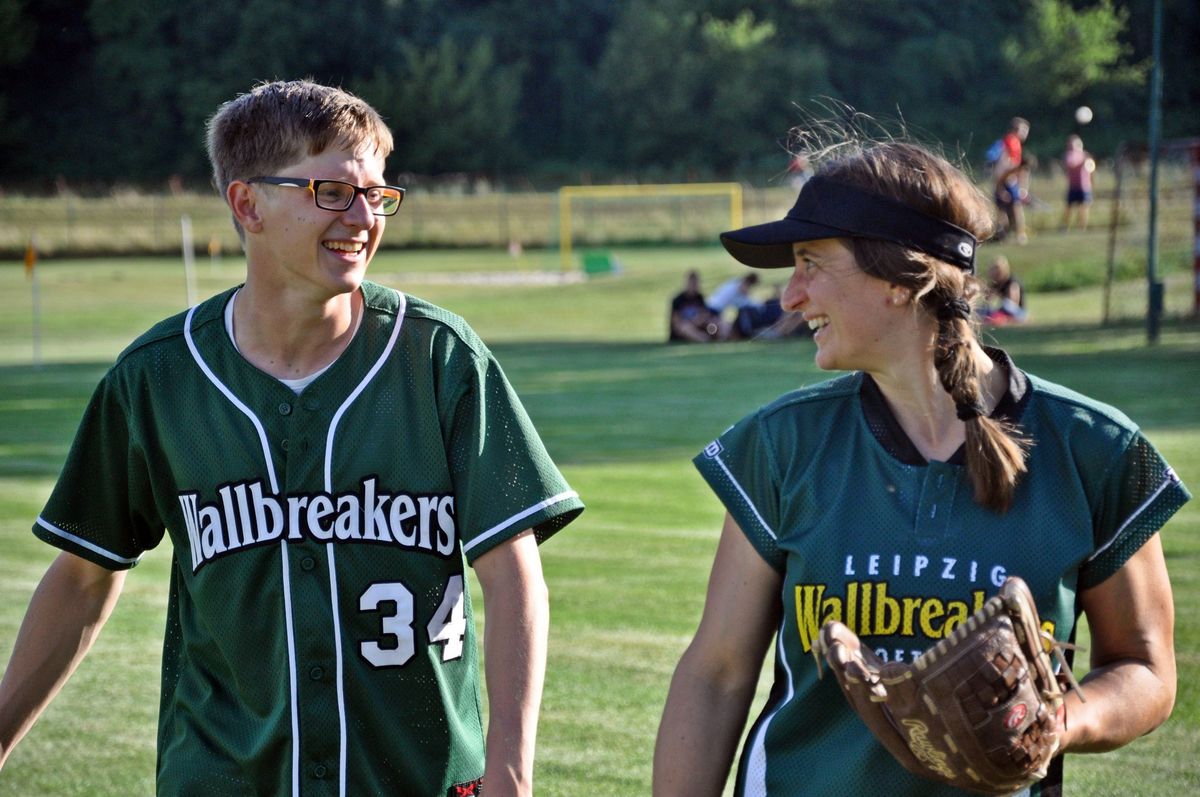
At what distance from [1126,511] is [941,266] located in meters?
0.52

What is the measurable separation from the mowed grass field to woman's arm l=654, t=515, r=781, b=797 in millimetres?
525

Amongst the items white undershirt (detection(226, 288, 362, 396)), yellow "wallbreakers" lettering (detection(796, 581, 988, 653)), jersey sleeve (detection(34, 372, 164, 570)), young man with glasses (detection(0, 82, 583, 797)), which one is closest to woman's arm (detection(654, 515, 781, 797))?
yellow "wallbreakers" lettering (detection(796, 581, 988, 653))

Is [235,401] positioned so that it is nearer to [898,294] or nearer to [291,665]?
[291,665]

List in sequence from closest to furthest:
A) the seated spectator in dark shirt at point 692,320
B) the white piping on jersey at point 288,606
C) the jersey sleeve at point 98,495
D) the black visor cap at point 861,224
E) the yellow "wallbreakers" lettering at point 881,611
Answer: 1. the yellow "wallbreakers" lettering at point 881,611
2. the black visor cap at point 861,224
3. the white piping on jersey at point 288,606
4. the jersey sleeve at point 98,495
5. the seated spectator in dark shirt at point 692,320

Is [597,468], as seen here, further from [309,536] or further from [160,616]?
[309,536]

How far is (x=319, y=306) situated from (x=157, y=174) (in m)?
63.3

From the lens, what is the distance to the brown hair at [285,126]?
312 cm

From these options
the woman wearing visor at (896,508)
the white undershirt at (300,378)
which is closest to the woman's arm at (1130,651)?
the woman wearing visor at (896,508)

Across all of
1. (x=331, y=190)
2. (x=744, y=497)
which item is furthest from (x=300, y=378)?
(x=744, y=497)

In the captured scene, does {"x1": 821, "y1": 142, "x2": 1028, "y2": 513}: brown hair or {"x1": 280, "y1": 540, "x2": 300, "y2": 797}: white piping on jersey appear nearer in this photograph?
{"x1": 821, "y1": 142, "x2": 1028, "y2": 513}: brown hair

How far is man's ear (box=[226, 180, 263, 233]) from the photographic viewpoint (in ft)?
10.4

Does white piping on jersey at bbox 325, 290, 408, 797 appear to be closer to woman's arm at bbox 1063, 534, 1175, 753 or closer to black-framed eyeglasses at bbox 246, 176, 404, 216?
black-framed eyeglasses at bbox 246, 176, 404, 216

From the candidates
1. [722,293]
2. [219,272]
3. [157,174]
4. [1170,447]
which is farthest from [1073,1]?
[1170,447]

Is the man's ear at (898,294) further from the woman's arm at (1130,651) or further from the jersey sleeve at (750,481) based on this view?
the woman's arm at (1130,651)
